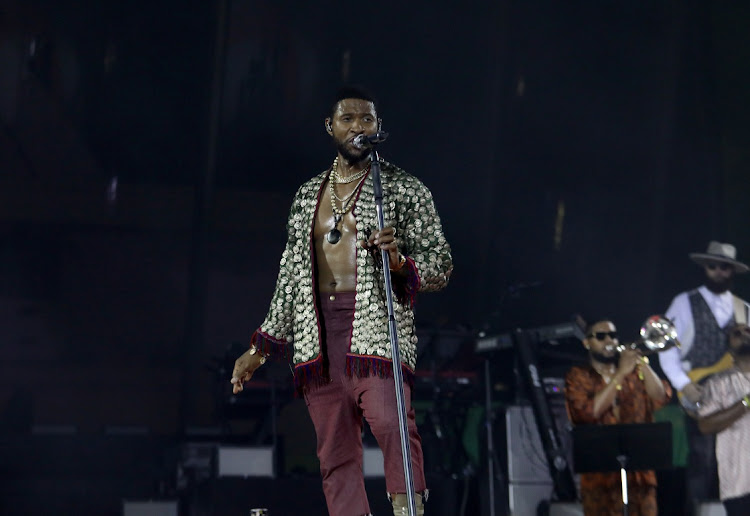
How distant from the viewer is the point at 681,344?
20.2 feet

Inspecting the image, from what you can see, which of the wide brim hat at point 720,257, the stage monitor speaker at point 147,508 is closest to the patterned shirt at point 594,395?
the wide brim hat at point 720,257

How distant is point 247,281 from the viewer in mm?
7895

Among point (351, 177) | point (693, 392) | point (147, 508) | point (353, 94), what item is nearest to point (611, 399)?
point (693, 392)

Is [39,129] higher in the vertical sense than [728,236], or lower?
higher

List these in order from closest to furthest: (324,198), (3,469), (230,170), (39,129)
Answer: (324,198) → (3,469) → (39,129) → (230,170)

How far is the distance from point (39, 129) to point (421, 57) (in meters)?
3.06

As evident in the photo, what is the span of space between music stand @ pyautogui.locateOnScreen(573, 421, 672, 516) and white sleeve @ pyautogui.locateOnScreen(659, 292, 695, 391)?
1006mm

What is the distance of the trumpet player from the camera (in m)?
5.16

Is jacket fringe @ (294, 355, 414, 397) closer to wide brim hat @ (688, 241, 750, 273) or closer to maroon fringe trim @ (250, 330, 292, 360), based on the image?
maroon fringe trim @ (250, 330, 292, 360)

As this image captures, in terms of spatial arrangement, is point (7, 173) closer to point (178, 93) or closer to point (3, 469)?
point (178, 93)

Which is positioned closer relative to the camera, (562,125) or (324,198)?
(324,198)

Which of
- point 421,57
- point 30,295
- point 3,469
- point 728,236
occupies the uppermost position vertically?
point 421,57

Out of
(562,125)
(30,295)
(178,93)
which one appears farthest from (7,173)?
(562,125)

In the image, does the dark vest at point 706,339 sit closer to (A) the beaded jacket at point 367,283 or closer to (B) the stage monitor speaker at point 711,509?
(B) the stage monitor speaker at point 711,509
